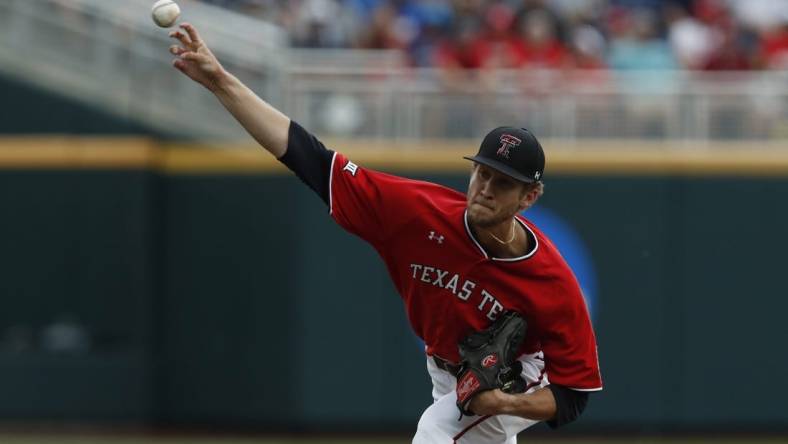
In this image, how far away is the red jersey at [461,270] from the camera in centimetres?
673

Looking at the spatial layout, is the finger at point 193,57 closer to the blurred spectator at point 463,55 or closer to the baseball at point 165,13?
the baseball at point 165,13

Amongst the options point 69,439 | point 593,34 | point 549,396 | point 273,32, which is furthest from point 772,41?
point 549,396

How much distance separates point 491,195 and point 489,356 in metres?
0.75

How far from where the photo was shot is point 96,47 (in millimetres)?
15562

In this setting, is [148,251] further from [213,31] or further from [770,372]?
[770,372]

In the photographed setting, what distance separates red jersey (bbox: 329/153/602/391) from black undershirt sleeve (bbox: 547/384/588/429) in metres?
0.05

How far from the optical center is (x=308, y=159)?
675 centimetres

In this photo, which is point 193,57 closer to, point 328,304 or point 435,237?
point 435,237

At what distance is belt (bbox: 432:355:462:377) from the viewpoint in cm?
713

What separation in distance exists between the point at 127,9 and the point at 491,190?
982 cm

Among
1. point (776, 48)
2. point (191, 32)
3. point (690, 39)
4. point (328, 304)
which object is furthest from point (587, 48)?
point (191, 32)

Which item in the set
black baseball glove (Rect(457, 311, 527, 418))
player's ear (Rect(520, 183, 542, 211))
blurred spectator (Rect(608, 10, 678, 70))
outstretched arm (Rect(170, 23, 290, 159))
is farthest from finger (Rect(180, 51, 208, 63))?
blurred spectator (Rect(608, 10, 678, 70))

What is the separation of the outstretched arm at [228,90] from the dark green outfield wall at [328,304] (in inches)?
319

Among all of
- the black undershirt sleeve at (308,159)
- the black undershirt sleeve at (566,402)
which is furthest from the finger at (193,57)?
the black undershirt sleeve at (566,402)
